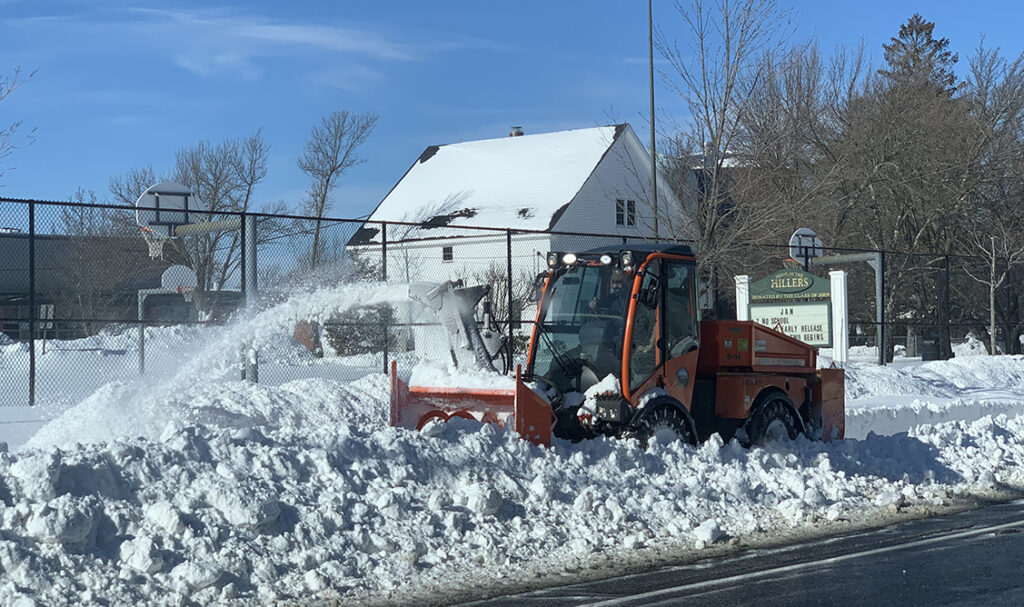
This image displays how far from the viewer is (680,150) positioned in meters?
25.2

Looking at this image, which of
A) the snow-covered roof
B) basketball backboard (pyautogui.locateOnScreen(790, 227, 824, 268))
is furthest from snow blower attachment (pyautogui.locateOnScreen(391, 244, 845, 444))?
the snow-covered roof

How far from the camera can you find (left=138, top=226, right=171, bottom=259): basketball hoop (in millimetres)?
17359

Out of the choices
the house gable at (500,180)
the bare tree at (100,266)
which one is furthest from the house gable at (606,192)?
the bare tree at (100,266)

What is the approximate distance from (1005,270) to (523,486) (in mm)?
25248

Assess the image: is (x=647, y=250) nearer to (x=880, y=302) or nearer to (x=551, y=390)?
(x=551, y=390)

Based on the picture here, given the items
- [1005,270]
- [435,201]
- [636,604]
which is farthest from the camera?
[435,201]

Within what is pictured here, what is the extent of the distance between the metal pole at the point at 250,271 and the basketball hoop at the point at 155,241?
262 cm

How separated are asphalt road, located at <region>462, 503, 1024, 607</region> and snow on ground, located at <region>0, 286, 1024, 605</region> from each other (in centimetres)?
65

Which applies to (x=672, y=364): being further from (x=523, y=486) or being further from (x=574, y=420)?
(x=523, y=486)

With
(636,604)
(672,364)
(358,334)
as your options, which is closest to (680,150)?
(358,334)

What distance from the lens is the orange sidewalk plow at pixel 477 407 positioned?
32.7 ft

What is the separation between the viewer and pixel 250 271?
1520cm

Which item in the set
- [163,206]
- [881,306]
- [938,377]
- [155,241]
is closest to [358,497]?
[163,206]

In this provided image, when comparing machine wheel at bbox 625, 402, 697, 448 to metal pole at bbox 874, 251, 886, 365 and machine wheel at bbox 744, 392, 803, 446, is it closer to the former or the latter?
machine wheel at bbox 744, 392, 803, 446
